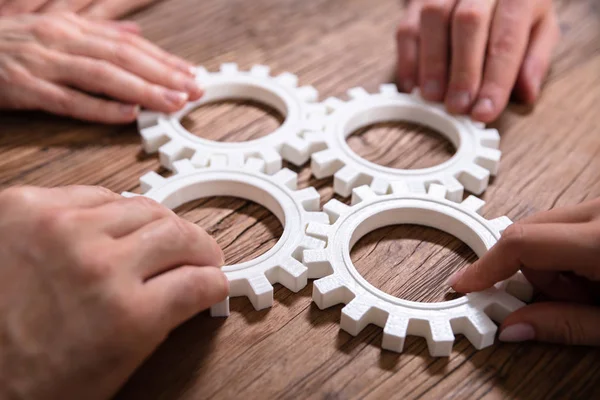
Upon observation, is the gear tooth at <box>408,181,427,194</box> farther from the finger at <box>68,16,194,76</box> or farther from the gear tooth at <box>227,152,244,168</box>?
the finger at <box>68,16,194,76</box>

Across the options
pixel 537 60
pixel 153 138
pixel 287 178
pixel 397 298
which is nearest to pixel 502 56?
pixel 537 60

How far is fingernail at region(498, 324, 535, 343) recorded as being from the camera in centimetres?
108

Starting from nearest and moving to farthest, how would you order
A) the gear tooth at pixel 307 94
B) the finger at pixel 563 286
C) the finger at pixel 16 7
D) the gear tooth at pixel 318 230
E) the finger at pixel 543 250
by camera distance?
the finger at pixel 543 250
the finger at pixel 563 286
the gear tooth at pixel 318 230
the gear tooth at pixel 307 94
the finger at pixel 16 7

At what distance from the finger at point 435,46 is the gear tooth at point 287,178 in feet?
1.59

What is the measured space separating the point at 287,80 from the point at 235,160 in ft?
1.29

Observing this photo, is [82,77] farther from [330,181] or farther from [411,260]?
[411,260]

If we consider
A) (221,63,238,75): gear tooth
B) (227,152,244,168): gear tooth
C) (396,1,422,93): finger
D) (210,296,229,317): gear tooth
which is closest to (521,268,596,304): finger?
(210,296,229,317): gear tooth

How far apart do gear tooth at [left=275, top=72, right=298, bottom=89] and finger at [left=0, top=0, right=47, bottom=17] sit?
2.47ft

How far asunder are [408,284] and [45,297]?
25.8 inches

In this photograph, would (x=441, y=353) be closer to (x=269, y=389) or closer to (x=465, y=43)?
(x=269, y=389)

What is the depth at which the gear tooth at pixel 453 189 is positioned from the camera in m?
1.40

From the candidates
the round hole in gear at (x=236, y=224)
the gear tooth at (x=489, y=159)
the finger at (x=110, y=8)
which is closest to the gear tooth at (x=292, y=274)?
the round hole in gear at (x=236, y=224)

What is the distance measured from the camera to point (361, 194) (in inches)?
53.6

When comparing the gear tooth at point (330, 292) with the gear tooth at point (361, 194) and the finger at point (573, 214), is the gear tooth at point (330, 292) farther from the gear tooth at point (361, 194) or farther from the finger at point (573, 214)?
the finger at point (573, 214)
